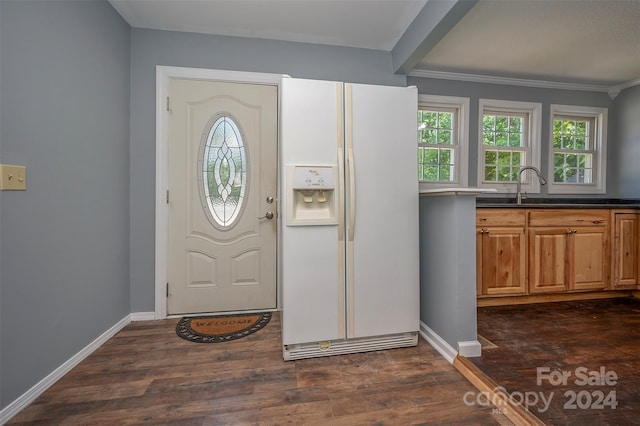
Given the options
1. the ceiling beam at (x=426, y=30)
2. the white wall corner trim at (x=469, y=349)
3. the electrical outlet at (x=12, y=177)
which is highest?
the ceiling beam at (x=426, y=30)

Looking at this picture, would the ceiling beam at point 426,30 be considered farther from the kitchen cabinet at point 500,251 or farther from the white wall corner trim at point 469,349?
the white wall corner trim at point 469,349

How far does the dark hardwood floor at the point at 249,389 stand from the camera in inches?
48.7

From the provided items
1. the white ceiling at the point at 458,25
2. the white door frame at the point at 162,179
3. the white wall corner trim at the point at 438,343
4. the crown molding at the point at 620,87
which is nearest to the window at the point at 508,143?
the white ceiling at the point at 458,25

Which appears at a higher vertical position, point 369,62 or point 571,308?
point 369,62

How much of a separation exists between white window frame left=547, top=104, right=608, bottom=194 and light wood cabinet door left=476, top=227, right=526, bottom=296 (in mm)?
1355

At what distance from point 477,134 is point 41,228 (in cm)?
383

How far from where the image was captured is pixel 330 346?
1754 millimetres

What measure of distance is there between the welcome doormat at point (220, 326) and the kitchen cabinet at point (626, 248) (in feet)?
11.4

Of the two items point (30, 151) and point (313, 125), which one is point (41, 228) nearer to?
point (30, 151)

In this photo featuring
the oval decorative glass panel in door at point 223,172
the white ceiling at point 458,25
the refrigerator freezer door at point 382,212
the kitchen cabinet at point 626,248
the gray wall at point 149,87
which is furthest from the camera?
the kitchen cabinet at point 626,248

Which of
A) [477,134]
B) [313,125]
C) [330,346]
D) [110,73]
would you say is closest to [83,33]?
[110,73]

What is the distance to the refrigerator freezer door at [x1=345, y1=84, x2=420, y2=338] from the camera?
1754mm

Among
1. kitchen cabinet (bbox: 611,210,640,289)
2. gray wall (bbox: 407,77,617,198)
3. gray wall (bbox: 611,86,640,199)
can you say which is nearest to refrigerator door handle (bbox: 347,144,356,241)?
gray wall (bbox: 407,77,617,198)

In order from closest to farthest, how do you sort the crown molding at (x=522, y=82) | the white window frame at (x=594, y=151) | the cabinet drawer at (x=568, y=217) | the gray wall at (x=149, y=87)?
the gray wall at (x=149, y=87) < the cabinet drawer at (x=568, y=217) < the crown molding at (x=522, y=82) < the white window frame at (x=594, y=151)
